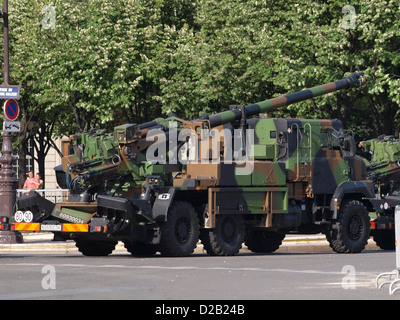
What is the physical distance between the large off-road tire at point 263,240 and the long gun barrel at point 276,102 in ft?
8.92

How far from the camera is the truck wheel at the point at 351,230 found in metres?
22.6

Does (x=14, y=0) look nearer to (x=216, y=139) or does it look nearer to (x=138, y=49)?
(x=138, y=49)

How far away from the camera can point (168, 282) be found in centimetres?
1427

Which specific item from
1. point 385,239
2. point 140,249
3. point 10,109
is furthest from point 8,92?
point 385,239

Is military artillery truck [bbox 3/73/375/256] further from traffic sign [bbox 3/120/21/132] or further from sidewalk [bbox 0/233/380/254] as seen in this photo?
traffic sign [bbox 3/120/21/132]

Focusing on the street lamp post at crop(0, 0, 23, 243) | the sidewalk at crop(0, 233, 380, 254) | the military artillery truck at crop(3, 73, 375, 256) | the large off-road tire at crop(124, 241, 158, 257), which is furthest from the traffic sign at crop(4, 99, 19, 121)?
the large off-road tire at crop(124, 241, 158, 257)

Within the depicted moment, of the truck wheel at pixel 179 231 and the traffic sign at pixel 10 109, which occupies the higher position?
the traffic sign at pixel 10 109

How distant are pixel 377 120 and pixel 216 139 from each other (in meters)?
17.6

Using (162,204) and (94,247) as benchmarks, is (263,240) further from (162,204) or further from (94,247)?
(162,204)

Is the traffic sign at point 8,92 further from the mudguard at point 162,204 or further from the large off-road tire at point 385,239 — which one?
the large off-road tire at point 385,239

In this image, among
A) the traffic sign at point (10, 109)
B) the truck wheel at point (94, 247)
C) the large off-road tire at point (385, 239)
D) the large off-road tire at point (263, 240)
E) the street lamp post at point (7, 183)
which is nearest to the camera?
the truck wheel at point (94, 247)

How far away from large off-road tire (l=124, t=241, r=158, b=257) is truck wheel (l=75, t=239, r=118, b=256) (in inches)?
12.0

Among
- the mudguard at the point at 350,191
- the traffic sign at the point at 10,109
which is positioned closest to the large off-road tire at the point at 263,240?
the mudguard at the point at 350,191
